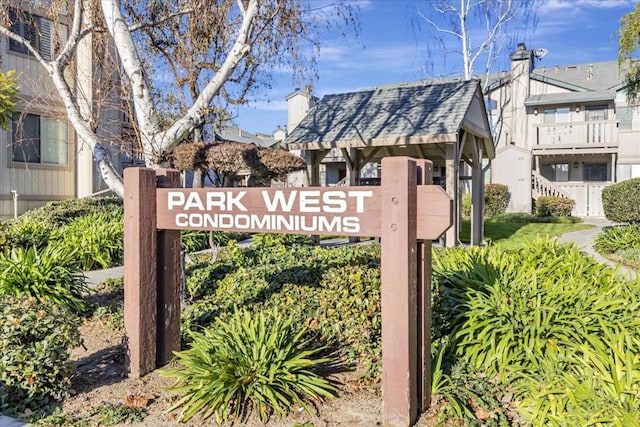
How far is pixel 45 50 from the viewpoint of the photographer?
1448 centimetres

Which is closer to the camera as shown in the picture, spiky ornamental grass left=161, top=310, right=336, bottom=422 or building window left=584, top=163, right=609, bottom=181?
spiky ornamental grass left=161, top=310, right=336, bottom=422

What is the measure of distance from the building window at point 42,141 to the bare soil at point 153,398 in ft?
37.2

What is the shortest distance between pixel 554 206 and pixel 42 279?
2100 centimetres

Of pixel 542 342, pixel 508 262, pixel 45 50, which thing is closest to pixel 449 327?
pixel 542 342

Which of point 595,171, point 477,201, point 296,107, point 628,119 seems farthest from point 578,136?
point 296,107

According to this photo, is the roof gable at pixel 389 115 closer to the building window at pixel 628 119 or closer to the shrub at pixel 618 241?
the shrub at pixel 618 241

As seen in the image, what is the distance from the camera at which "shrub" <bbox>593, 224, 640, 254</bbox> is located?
10.5m

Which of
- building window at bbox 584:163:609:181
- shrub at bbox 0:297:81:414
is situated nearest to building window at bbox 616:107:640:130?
building window at bbox 584:163:609:181

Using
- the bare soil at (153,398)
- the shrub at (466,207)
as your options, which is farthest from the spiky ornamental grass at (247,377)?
the shrub at (466,207)

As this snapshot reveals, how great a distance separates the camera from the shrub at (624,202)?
12719mm

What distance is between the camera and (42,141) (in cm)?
1447

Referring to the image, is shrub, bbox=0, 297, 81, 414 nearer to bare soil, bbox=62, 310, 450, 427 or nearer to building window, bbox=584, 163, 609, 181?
bare soil, bbox=62, 310, 450, 427

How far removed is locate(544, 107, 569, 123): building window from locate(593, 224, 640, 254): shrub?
55.9 ft

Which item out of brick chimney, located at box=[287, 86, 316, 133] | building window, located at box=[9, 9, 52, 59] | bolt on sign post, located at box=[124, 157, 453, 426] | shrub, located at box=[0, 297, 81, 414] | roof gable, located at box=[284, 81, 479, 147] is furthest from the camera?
brick chimney, located at box=[287, 86, 316, 133]
